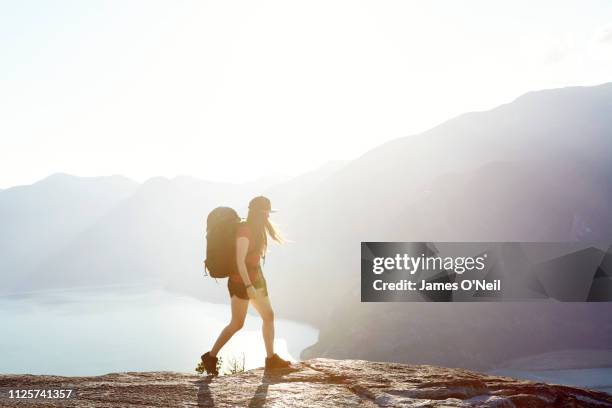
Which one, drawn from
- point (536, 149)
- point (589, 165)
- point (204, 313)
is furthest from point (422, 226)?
point (204, 313)

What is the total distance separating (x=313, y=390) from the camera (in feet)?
19.1

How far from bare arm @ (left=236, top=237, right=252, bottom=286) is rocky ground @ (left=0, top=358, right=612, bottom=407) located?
128cm

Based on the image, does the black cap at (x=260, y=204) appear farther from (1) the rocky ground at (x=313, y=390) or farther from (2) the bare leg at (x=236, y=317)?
(1) the rocky ground at (x=313, y=390)

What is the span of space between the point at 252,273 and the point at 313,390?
1973 mm

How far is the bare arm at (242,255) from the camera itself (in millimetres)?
6973

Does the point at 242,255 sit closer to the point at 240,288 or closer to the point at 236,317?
the point at 240,288

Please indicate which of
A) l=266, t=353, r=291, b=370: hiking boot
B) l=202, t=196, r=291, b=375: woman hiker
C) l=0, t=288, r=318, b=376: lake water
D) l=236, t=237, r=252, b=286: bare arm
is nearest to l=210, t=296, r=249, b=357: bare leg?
l=202, t=196, r=291, b=375: woman hiker

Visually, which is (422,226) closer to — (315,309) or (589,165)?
(315,309)

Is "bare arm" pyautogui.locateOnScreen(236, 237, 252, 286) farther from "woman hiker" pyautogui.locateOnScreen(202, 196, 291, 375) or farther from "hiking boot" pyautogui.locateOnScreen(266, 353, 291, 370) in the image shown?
"hiking boot" pyautogui.locateOnScreen(266, 353, 291, 370)

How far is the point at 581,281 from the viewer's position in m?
116

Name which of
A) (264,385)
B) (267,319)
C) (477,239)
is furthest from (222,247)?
(477,239)

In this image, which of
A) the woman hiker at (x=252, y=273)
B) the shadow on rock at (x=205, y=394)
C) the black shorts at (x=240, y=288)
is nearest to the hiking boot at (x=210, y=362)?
the woman hiker at (x=252, y=273)

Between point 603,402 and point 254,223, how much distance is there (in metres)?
4.54

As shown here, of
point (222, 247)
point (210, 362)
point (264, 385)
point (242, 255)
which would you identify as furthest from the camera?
point (210, 362)
